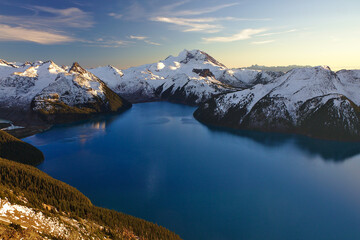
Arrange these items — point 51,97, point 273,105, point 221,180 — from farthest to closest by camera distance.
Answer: point 51,97
point 273,105
point 221,180

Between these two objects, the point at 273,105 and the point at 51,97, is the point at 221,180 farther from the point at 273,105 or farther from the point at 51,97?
the point at 51,97

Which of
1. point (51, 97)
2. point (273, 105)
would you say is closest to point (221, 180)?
point (273, 105)

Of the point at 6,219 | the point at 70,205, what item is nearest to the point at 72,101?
the point at 70,205

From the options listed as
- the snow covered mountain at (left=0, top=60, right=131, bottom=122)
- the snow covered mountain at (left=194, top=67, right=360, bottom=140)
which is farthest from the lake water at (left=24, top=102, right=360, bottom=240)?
the snow covered mountain at (left=0, top=60, right=131, bottom=122)

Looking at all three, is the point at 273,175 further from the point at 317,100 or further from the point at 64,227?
the point at 317,100

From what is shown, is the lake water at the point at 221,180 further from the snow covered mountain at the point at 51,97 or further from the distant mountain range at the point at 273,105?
the snow covered mountain at the point at 51,97
